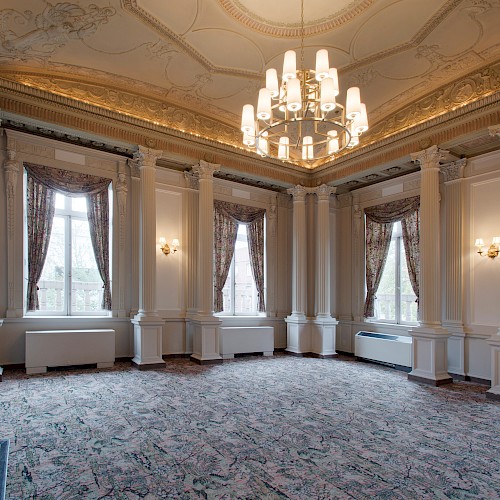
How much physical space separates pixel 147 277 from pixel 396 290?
5.07 metres

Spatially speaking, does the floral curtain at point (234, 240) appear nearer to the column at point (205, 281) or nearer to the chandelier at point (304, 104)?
the column at point (205, 281)

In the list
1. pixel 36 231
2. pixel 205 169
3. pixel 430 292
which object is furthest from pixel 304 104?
pixel 36 231

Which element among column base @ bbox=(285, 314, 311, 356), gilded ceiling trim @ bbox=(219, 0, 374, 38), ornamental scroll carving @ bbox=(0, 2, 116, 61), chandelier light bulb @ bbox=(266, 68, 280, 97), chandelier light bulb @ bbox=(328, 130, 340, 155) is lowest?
column base @ bbox=(285, 314, 311, 356)

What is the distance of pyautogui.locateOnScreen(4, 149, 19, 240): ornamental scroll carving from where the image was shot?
6.62 m

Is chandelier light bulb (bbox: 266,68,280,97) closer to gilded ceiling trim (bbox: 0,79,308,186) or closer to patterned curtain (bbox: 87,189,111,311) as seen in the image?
gilded ceiling trim (bbox: 0,79,308,186)

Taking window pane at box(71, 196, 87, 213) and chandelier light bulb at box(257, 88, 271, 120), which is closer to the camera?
chandelier light bulb at box(257, 88, 271, 120)

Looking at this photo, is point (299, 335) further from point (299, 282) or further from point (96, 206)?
point (96, 206)

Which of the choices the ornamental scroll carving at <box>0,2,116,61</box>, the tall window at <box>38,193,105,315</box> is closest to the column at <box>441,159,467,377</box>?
the ornamental scroll carving at <box>0,2,116,61</box>

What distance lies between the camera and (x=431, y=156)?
686 cm

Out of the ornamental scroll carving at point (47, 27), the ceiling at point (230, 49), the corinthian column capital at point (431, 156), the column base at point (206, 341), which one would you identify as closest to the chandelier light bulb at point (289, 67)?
the ceiling at point (230, 49)

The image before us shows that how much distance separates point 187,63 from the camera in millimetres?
6449

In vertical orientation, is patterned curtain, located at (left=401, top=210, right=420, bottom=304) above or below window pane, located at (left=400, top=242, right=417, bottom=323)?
above

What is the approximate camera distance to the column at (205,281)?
7.72 m

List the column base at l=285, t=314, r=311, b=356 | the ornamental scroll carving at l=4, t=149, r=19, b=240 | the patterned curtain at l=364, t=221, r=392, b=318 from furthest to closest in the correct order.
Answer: the column base at l=285, t=314, r=311, b=356 < the patterned curtain at l=364, t=221, r=392, b=318 < the ornamental scroll carving at l=4, t=149, r=19, b=240
